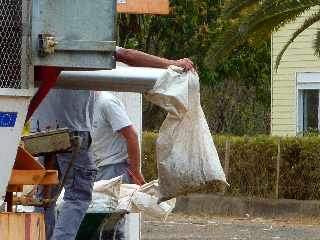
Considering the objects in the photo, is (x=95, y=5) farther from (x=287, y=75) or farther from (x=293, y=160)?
(x=287, y=75)

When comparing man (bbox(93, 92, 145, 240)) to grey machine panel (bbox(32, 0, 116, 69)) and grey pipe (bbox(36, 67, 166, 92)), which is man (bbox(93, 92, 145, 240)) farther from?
grey machine panel (bbox(32, 0, 116, 69))

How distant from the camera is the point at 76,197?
27.1 feet

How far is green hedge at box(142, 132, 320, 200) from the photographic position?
→ 803 inches

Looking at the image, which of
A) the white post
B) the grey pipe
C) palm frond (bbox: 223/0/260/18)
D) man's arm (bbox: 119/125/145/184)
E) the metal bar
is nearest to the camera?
the metal bar

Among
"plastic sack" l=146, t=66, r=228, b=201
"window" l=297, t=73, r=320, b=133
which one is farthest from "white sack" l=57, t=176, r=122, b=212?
"window" l=297, t=73, r=320, b=133

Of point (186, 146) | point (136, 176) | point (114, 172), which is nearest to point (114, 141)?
point (114, 172)

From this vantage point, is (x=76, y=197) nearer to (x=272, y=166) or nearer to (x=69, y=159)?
(x=69, y=159)

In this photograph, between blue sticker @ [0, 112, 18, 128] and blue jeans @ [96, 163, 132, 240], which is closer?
blue sticker @ [0, 112, 18, 128]

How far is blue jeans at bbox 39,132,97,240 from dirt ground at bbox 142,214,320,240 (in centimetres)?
693

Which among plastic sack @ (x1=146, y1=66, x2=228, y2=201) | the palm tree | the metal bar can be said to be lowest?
plastic sack @ (x1=146, y1=66, x2=228, y2=201)

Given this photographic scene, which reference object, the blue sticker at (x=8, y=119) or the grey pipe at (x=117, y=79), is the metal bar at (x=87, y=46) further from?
the grey pipe at (x=117, y=79)

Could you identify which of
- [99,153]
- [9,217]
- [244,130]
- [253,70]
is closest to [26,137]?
[9,217]

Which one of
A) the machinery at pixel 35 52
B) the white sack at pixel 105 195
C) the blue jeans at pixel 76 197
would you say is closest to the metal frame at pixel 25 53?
the machinery at pixel 35 52

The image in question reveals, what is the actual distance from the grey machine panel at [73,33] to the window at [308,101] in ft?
63.2
